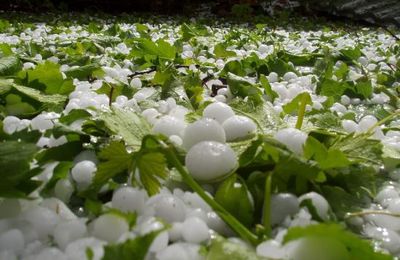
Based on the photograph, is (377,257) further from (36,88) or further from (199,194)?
(36,88)

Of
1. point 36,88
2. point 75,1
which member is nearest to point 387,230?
point 36,88

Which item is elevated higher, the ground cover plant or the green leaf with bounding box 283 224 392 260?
the green leaf with bounding box 283 224 392 260

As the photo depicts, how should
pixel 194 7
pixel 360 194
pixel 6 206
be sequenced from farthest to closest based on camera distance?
1. pixel 194 7
2. pixel 360 194
3. pixel 6 206

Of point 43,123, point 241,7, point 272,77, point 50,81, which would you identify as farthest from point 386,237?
point 241,7

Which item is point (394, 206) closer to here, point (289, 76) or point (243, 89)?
point (243, 89)

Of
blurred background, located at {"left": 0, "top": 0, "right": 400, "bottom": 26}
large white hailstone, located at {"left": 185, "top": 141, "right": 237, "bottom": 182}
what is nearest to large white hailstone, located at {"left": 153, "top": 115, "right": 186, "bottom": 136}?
large white hailstone, located at {"left": 185, "top": 141, "right": 237, "bottom": 182}

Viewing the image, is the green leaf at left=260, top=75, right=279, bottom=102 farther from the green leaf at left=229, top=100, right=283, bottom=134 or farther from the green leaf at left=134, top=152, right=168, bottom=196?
the green leaf at left=134, top=152, right=168, bottom=196
